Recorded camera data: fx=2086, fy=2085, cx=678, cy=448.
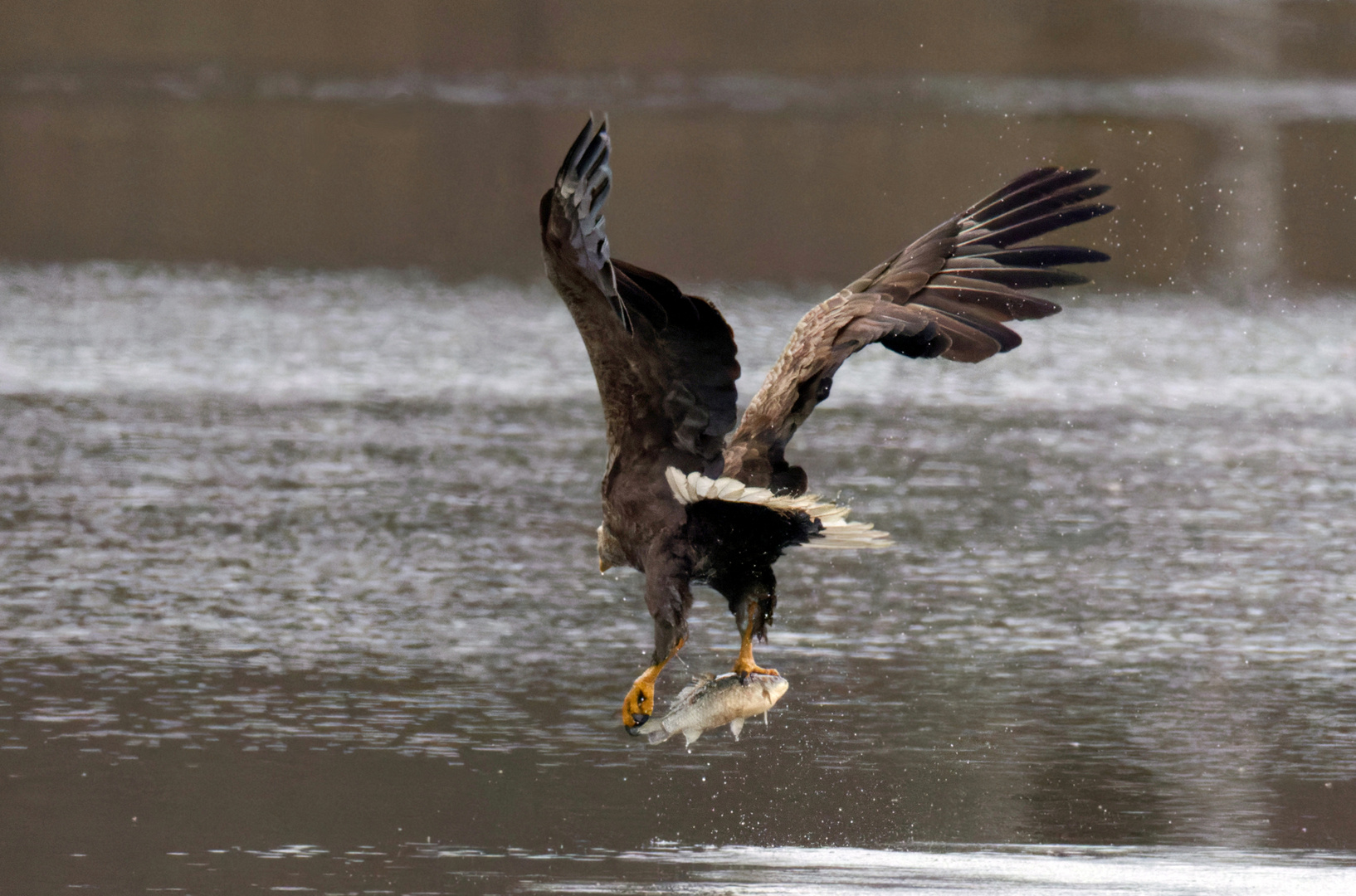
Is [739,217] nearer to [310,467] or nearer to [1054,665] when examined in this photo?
[310,467]

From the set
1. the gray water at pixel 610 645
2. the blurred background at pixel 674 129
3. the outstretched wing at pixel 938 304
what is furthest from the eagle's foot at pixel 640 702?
the blurred background at pixel 674 129

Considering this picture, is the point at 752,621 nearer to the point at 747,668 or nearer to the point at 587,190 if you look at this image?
the point at 747,668

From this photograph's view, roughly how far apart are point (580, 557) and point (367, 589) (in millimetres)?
1060

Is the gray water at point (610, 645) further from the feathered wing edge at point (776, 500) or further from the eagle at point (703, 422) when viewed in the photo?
the feathered wing edge at point (776, 500)

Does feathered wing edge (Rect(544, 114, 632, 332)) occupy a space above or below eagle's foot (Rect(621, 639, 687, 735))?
above

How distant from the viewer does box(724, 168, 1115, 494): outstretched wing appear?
6.01m

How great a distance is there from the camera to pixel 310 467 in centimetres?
1107

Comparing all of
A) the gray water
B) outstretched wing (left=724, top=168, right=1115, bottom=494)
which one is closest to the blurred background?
the gray water

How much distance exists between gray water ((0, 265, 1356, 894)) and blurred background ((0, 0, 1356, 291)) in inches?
346

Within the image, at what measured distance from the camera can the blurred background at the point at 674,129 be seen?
2406 cm

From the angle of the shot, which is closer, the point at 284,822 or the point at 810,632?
the point at 284,822

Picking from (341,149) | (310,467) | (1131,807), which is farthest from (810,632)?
(341,149)

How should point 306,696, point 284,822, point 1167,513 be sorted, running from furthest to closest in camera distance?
point 1167,513, point 306,696, point 284,822

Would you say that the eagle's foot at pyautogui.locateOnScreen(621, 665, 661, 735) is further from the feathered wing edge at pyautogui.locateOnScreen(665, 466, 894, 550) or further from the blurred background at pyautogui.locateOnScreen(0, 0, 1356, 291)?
the blurred background at pyautogui.locateOnScreen(0, 0, 1356, 291)
